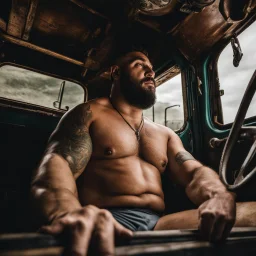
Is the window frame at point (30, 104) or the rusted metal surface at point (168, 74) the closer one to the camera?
the window frame at point (30, 104)

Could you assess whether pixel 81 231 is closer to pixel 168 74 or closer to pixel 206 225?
pixel 206 225

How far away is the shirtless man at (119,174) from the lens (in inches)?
23.2

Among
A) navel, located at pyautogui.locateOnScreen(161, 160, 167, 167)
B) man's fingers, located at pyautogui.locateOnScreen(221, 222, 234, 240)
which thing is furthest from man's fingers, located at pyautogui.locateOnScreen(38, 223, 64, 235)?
navel, located at pyautogui.locateOnScreen(161, 160, 167, 167)

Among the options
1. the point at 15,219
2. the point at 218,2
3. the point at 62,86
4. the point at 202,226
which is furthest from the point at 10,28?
the point at 202,226

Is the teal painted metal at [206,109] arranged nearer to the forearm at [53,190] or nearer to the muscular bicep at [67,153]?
the muscular bicep at [67,153]

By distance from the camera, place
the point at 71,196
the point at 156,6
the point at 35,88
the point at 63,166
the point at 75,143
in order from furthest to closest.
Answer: the point at 35,88 → the point at 156,6 → the point at 75,143 → the point at 63,166 → the point at 71,196

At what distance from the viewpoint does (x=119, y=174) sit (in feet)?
5.35

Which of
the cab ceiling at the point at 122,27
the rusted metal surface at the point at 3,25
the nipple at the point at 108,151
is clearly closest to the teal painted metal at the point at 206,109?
the cab ceiling at the point at 122,27

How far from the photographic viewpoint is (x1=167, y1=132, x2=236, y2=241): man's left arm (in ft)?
2.46

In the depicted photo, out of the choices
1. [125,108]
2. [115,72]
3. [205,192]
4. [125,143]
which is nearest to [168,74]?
[115,72]

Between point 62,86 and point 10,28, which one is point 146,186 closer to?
point 62,86

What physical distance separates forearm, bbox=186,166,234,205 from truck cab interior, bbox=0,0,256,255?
1.77 ft

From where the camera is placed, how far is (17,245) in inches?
16.5

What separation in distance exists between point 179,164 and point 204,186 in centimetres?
51
